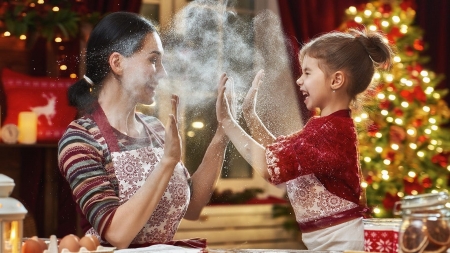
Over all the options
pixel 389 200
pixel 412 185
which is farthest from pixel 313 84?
pixel 412 185

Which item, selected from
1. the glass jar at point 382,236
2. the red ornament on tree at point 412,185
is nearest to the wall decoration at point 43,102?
the glass jar at point 382,236

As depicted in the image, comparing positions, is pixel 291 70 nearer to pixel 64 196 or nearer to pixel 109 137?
pixel 109 137

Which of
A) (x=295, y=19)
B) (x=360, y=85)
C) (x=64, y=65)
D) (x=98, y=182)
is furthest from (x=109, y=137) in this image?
(x=295, y=19)

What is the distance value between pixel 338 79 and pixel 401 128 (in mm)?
2240

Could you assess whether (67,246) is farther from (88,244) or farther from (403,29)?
(403,29)

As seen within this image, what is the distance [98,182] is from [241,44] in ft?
1.32

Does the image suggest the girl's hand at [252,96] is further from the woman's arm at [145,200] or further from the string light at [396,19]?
the string light at [396,19]

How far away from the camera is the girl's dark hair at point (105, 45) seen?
1453 millimetres

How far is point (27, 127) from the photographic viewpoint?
1.88 metres

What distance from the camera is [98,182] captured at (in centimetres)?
142

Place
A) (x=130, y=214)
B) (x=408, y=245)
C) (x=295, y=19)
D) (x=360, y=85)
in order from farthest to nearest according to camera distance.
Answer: (x=295, y=19), (x=360, y=85), (x=130, y=214), (x=408, y=245)

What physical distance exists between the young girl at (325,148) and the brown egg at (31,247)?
0.49 metres

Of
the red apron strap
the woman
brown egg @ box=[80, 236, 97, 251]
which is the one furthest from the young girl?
brown egg @ box=[80, 236, 97, 251]

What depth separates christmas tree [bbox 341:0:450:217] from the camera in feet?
12.2
